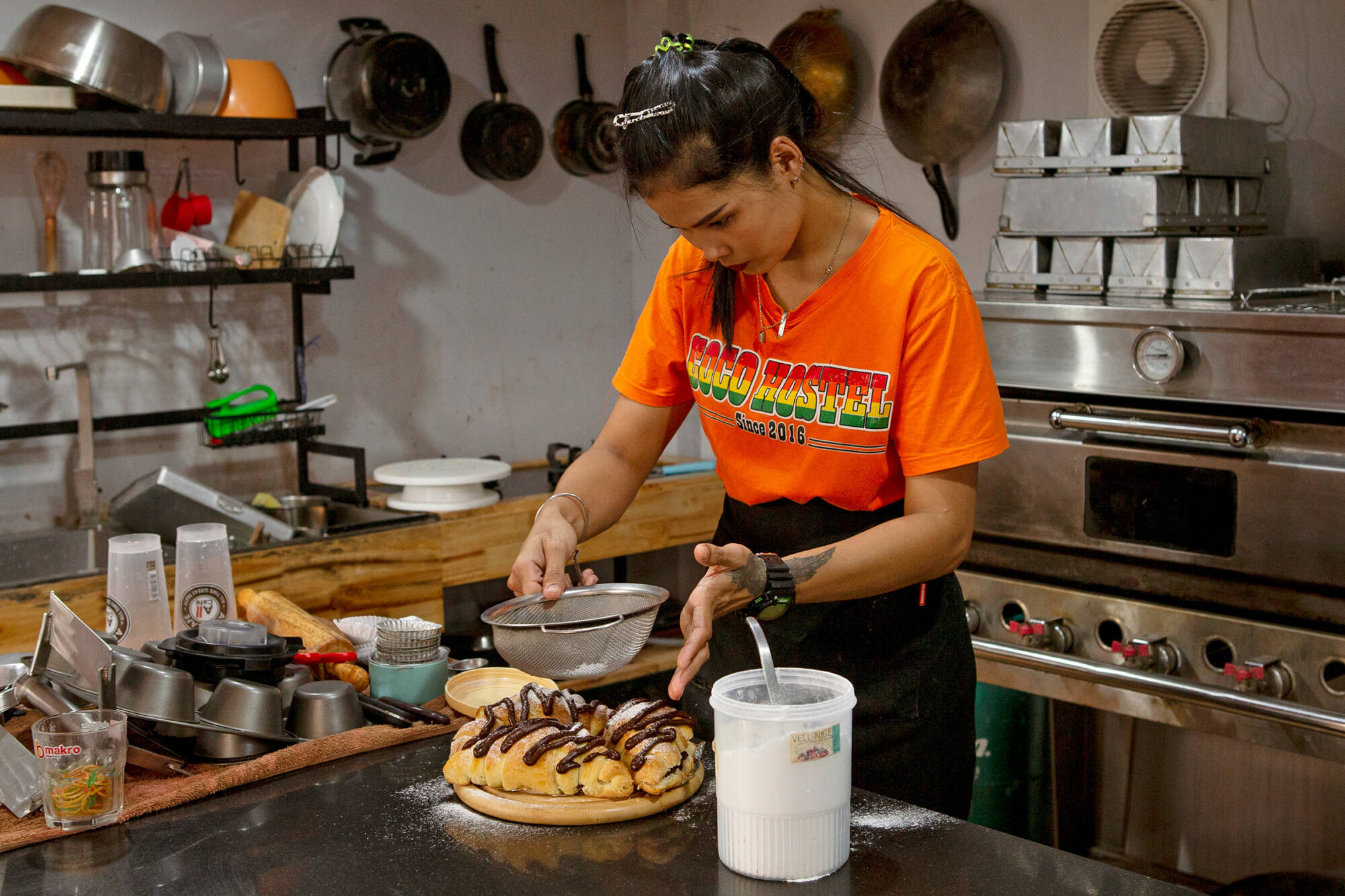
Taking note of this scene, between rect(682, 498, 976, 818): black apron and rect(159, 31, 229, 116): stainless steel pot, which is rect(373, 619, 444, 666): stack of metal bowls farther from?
rect(159, 31, 229, 116): stainless steel pot

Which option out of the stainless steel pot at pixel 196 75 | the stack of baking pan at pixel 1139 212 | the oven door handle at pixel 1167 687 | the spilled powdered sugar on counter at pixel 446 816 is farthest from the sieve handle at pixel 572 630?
the stainless steel pot at pixel 196 75

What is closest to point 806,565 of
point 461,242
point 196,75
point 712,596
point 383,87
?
point 712,596

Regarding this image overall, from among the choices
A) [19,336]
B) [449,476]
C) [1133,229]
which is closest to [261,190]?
[19,336]

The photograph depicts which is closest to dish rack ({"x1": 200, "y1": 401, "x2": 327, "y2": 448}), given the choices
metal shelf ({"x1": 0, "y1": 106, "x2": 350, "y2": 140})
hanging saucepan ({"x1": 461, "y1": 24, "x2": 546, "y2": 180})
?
metal shelf ({"x1": 0, "y1": 106, "x2": 350, "y2": 140})

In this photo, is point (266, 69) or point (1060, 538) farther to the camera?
point (266, 69)

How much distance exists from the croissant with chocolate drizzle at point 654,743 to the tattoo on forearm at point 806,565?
0.22 meters

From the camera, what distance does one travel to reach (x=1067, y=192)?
101 inches

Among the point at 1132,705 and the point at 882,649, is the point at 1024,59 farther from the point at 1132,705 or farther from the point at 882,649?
the point at 882,649

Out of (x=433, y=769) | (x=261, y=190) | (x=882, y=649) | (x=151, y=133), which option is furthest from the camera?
(x=261, y=190)

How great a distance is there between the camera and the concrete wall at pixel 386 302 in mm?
3201

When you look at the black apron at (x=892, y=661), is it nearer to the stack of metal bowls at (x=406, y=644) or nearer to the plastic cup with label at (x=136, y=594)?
the stack of metal bowls at (x=406, y=644)

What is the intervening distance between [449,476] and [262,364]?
2.34ft

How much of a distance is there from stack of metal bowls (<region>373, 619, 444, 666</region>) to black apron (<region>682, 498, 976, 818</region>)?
19.3 inches

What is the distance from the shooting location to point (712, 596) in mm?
1358
